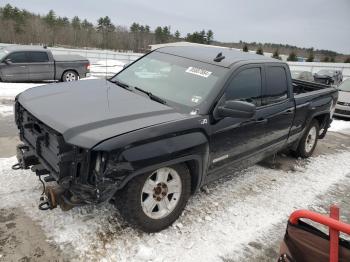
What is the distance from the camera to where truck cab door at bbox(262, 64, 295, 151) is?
461cm

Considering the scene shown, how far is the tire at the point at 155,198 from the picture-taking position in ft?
10.1

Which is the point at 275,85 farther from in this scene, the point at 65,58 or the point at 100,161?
the point at 65,58

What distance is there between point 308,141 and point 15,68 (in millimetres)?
11306

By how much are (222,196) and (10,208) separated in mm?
2512

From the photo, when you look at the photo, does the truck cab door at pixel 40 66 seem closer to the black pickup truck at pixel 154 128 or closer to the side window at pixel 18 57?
the side window at pixel 18 57

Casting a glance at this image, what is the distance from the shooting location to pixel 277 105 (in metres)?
4.76

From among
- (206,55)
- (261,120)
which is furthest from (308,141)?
(206,55)

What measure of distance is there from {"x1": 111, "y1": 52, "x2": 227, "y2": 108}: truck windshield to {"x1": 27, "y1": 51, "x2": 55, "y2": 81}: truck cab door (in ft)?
34.0

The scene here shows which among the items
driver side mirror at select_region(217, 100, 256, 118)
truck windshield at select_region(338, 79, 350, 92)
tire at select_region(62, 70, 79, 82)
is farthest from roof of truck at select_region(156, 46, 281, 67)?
tire at select_region(62, 70, 79, 82)

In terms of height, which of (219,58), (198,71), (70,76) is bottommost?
(70,76)

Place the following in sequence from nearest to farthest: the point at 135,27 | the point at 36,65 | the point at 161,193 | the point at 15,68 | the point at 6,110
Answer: the point at 161,193, the point at 6,110, the point at 15,68, the point at 36,65, the point at 135,27

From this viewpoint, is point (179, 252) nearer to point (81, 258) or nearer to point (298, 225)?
point (81, 258)

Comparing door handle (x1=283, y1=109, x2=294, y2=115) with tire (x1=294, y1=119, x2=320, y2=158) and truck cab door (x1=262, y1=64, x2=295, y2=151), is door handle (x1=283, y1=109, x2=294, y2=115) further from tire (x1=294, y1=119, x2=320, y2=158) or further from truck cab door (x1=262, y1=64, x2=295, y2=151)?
tire (x1=294, y1=119, x2=320, y2=158)

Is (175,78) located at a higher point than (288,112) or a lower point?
higher
